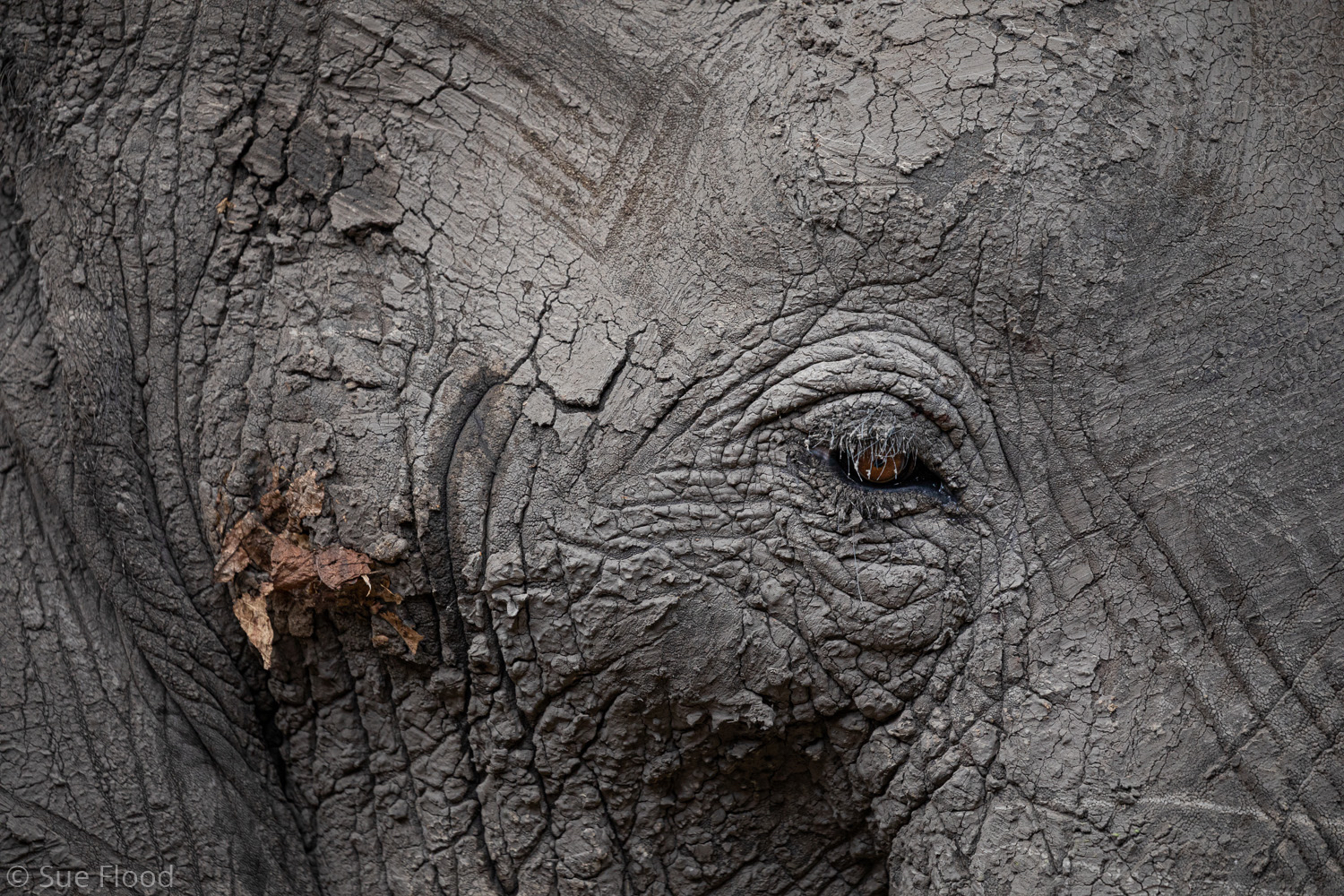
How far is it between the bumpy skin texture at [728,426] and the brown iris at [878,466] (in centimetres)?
5

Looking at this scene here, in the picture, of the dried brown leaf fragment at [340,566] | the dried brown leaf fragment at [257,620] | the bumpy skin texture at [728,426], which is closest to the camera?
the bumpy skin texture at [728,426]

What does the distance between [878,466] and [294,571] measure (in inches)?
47.6

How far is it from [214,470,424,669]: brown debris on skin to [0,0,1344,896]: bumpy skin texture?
1.7 inches

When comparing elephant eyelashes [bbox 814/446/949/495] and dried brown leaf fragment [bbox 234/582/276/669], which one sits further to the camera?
dried brown leaf fragment [bbox 234/582/276/669]

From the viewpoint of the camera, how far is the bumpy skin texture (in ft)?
7.07

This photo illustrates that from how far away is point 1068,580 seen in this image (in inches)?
86.3

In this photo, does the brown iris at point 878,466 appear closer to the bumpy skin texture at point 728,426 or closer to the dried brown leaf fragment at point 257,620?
the bumpy skin texture at point 728,426

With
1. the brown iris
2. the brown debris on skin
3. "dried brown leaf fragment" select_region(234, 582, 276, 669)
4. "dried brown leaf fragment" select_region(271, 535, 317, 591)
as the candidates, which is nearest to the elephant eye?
the brown iris

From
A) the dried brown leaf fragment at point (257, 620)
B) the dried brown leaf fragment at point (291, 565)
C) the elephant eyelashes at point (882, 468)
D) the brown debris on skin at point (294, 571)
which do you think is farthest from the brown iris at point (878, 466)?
the dried brown leaf fragment at point (257, 620)

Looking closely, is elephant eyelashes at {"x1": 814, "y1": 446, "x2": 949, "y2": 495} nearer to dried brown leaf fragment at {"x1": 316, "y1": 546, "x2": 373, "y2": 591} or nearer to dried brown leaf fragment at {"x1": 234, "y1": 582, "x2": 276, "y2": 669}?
dried brown leaf fragment at {"x1": 316, "y1": 546, "x2": 373, "y2": 591}

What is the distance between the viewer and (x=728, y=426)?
2232 mm

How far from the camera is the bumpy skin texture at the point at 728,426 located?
7.07 ft

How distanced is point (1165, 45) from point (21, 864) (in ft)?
9.52

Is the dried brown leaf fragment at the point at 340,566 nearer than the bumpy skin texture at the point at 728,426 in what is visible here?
No
